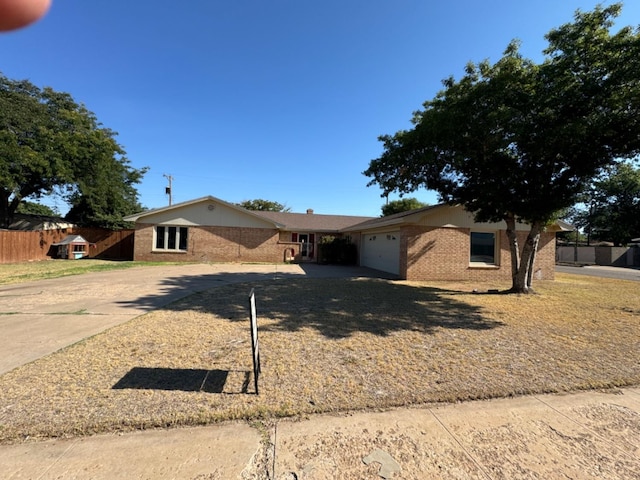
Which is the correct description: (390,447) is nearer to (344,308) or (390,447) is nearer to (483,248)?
(344,308)

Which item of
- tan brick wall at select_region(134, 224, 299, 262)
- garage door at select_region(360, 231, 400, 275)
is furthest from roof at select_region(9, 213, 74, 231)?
garage door at select_region(360, 231, 400, 275)

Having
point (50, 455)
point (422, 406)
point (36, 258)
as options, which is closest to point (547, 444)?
point (422, 406)

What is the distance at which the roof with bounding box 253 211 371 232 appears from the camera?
2384 centimetres

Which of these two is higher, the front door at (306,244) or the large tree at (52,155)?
the large tree at (52,155)

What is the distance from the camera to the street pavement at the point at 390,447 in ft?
7.79

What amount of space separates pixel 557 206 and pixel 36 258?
85.2 ft

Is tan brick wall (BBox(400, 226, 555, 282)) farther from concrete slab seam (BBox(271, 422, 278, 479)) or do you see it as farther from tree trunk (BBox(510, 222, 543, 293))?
concrete slab seam (BBox(271, 422, 278, 479))

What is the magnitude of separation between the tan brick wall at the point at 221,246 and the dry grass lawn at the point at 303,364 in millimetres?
13160

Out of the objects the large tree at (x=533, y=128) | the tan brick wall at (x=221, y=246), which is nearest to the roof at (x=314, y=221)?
the tan brick wall at (x=221, y=246)

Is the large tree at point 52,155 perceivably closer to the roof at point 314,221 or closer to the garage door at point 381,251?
the roof at point 314,221

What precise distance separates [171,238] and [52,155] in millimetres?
9572

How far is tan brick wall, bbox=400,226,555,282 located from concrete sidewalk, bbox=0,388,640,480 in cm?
1046

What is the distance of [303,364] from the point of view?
4.29 m

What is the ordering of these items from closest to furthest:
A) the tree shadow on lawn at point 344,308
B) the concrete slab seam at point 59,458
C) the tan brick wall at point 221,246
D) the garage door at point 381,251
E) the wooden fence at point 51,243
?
the concrete slab seam at point 59,458, the tree shadow on lawn at point 344,308, the garage door at point 381,251, the wooden fence at point 51,243, the tan brick wall at point 221,246
